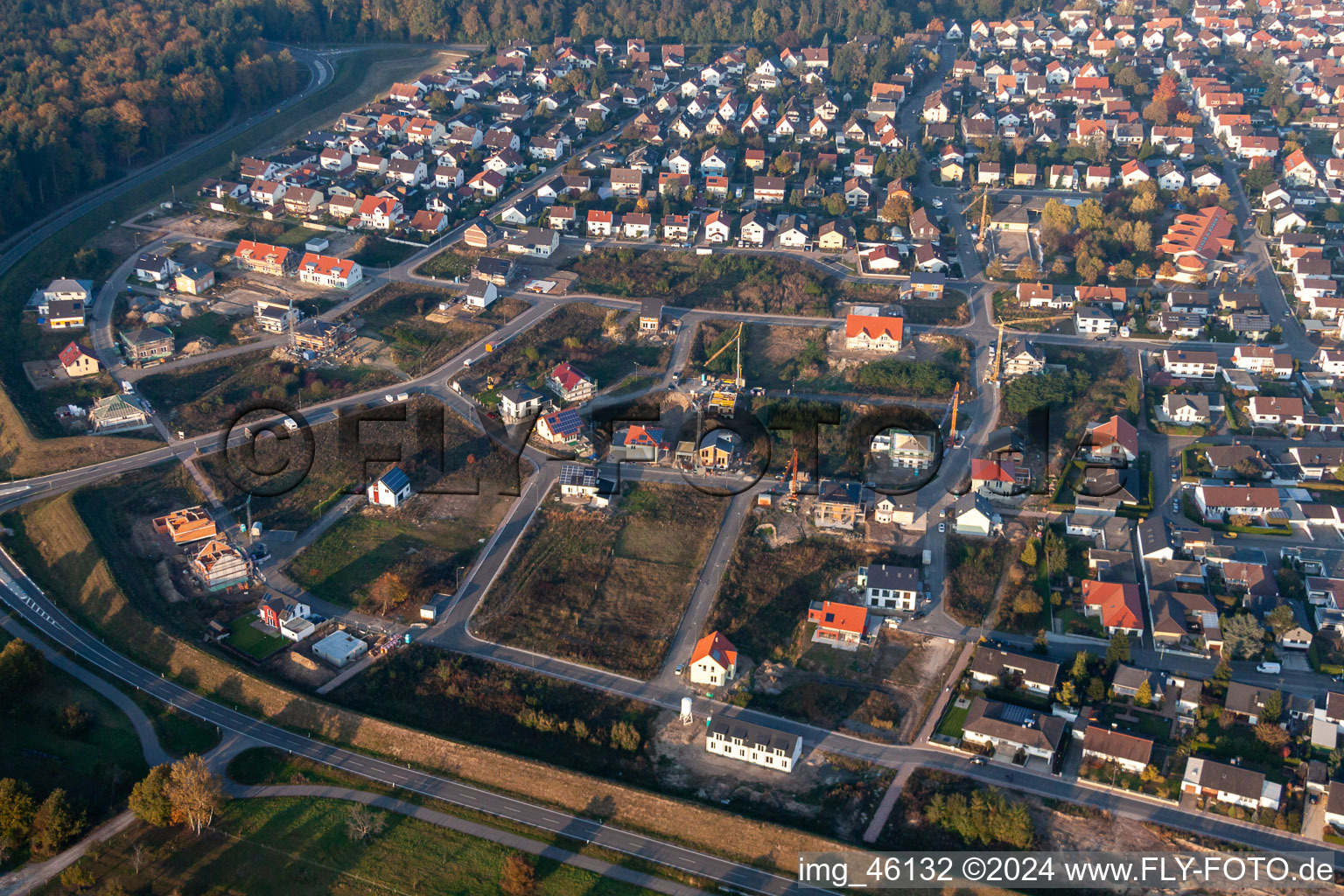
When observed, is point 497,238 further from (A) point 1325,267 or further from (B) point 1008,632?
(A) point 1325,267

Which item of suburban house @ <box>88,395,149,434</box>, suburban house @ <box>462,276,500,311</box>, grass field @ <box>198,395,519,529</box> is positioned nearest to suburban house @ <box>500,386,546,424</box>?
grass field @ <box>198,395,519,529</box>

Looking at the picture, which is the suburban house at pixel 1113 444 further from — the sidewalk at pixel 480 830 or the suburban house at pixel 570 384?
the sidewalk at pixel 480 830

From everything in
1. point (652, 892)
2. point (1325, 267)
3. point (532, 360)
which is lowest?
point (652, 892)

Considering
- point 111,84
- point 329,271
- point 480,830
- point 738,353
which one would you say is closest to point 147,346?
point 329,271

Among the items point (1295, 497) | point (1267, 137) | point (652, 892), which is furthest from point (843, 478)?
point (1267, 137)

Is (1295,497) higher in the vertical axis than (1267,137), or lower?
lower
